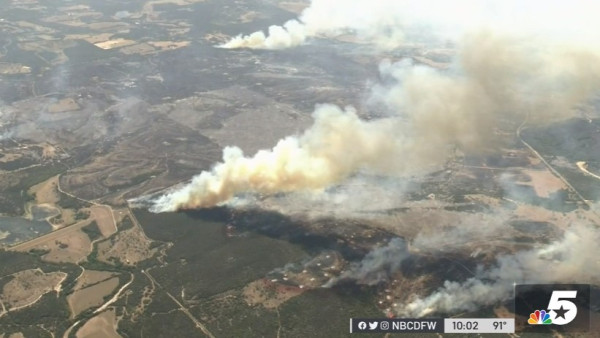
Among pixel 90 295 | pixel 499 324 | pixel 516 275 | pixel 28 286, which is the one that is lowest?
pixel 499 324

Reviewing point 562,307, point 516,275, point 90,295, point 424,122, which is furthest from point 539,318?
point 424,122

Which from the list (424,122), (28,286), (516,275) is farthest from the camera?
(424,122)

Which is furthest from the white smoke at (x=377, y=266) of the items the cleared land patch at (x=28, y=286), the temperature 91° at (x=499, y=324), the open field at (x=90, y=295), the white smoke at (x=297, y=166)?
the cleared land patch at (x=28, y=286)

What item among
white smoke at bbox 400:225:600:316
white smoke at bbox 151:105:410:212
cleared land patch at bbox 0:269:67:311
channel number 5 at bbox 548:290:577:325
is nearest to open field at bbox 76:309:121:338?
cleared land patch at bbox 0:269:67:311

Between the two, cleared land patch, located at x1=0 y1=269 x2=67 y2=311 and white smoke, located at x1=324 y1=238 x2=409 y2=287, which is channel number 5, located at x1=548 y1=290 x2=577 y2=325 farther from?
cleared land patch, located at x1=0 y1=269 x2=67 y2=311

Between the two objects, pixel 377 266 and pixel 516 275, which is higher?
pixel 377 266

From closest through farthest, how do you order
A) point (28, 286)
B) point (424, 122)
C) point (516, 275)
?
point (28, 286) → point (516, 275) → point (424, 122)

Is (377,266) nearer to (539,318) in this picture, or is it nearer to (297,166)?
(539,318)
